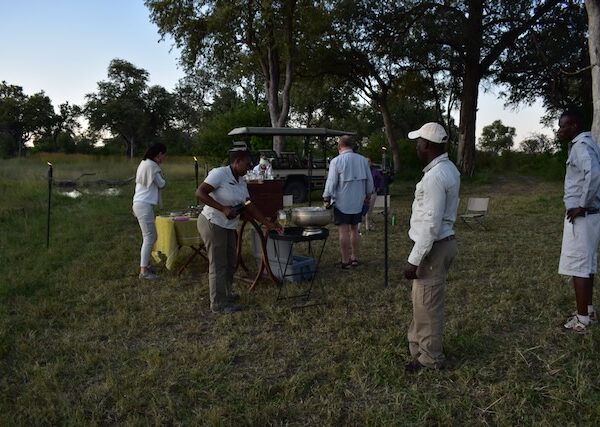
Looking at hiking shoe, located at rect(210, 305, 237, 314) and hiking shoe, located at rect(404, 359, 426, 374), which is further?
hiking shoe, located at rect(210, 305, 237, 314)

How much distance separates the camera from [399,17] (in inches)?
668

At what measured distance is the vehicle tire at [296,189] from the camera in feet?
43.9

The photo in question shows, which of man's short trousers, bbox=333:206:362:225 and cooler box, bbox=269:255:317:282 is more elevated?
man's short trousers, bbox=333:206:362:225

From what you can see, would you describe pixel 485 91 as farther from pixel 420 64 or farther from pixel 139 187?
pixel 139 187

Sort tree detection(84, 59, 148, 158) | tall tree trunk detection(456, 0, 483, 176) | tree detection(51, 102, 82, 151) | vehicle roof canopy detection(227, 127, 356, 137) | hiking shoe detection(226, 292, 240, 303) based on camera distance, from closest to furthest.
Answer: hiking shoe detection(226, 292, 240, 303) < vehicle roof canopy detection(227, 127, 356, 137) < tall tree trunk detection(456, 0, 483, 176) < tree detection(84, 59, 148, 158) < tree detection(51, 102, 82, 151)

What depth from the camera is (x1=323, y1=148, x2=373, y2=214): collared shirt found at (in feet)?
19.6

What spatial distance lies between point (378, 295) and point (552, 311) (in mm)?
1569

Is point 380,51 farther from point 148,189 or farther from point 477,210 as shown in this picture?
point 148,189

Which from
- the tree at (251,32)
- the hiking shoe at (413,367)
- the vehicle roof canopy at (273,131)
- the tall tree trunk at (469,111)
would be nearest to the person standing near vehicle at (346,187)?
the hiking shoe at (413,367)

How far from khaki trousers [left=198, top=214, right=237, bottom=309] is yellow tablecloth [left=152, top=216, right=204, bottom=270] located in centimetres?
136

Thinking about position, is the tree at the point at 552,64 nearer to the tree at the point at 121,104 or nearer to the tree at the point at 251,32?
the tree at the point at 251,32

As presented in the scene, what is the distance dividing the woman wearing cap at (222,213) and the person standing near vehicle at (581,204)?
2.50 metres

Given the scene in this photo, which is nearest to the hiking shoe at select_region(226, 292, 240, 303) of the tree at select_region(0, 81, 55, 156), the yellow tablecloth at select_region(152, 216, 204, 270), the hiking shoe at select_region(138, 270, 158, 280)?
the yellow tablecloth at select_region(152, 216, 204, 270)

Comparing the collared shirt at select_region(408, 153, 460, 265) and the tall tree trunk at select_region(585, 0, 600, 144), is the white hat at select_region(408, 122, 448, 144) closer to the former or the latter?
the collared shirt at select_region(408, 153, 460, 265)
